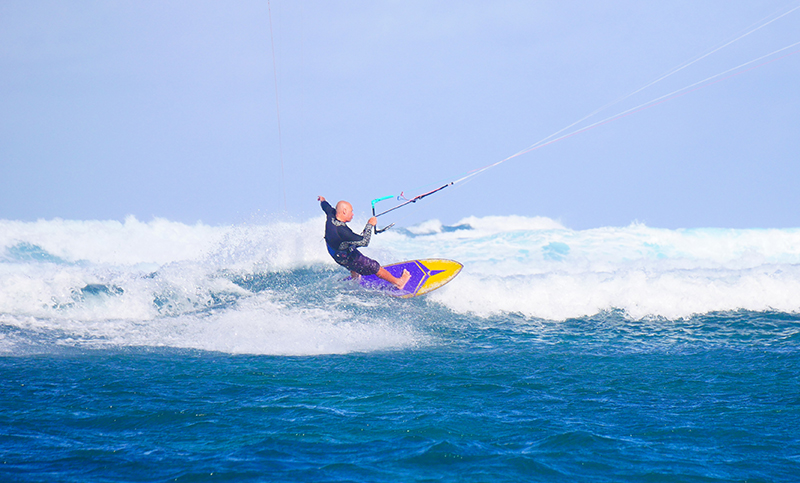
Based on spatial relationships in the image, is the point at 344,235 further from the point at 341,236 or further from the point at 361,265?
the point at 361,265

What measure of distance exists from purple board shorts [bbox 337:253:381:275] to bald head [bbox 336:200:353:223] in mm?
919

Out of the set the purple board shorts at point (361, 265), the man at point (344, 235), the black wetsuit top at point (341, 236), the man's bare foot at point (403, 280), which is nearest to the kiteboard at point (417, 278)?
the man's bare foot at point (403, 280)

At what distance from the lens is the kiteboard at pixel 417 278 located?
9.44 metres

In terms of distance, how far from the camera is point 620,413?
4316 millimetres

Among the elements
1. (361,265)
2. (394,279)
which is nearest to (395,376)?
(361,265)

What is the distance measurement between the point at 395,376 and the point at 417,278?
4.33 metres

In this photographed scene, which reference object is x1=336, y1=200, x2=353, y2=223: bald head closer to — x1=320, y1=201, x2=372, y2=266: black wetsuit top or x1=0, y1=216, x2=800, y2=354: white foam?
x1=320, y1=201, x2=372, y2=266: black wetsuit top

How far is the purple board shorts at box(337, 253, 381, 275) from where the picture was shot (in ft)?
28.5

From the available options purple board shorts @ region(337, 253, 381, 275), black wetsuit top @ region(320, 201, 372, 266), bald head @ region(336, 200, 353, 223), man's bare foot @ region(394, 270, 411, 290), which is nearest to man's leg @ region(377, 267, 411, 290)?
man's bare foot @ region(394, 270, 411, 290)

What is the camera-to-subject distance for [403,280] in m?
9.47

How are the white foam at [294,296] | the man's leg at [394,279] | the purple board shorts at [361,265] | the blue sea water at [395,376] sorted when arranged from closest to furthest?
the blue sea water at [395,376], the white foam at [294,296], the purple board shorts at [361,265], the man's leg at [394,279]

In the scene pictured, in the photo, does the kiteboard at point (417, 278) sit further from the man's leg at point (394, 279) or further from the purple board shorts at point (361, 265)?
the purple board shorts at point (361, 265)

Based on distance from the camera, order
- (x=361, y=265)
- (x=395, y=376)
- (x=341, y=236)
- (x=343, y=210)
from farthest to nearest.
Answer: (x=361, y=265) → (x=341, y=236) → (x=343, y=210) → (x=395, y=376)

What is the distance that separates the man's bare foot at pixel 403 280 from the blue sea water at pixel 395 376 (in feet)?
1.34
